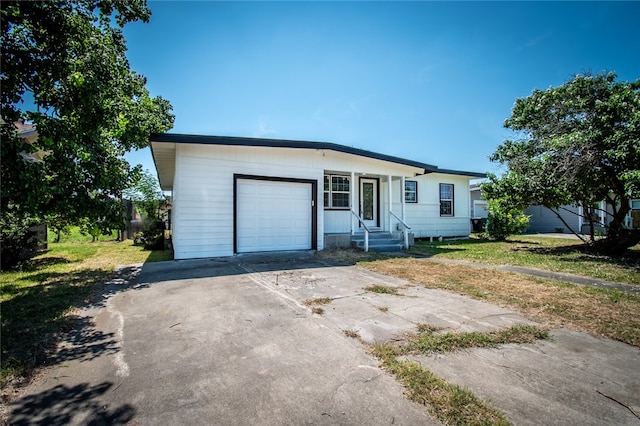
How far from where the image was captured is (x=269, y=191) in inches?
360

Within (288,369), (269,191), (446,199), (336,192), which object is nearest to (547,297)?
(288,369)

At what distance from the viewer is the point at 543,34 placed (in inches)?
375

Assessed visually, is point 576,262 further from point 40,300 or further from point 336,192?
point 40,300

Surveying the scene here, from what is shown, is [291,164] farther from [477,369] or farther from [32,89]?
[477,369]

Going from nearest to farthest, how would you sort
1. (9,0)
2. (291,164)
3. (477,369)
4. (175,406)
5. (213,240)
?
(175,406), (477,369), (9,0), (213,240), (291,164)

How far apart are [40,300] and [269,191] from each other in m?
5.85

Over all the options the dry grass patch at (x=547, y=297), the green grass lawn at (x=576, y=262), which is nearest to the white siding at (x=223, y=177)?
the green grass lawn at (x=576, y=262)

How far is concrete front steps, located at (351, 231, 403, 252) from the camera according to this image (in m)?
10.5

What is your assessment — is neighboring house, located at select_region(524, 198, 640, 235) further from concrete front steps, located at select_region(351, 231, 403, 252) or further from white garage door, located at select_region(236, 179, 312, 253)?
white garage door, located at select_region(236, 179, 312, 253)

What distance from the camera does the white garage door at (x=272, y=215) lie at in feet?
28.6

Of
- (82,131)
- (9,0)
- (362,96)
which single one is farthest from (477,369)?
(362,96)

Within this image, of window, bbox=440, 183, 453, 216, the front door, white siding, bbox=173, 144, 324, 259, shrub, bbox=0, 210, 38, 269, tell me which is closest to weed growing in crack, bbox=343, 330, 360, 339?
white siding, bbox=173, 144, 324, 259

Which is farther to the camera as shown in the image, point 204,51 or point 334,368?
point 204,51

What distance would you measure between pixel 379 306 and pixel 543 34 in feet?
37.6
